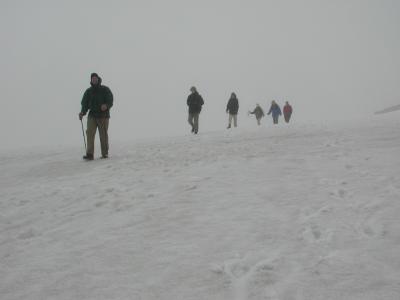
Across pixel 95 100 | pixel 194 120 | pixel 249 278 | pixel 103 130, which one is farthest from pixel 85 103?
pixel 249 278

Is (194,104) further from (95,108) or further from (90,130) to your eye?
(90,130)

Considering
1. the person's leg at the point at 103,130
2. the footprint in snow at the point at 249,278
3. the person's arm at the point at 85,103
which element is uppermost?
the person's arm at the point at 85,103

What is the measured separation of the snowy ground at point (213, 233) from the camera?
3305 millimetres

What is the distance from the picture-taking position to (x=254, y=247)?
390 centimetres

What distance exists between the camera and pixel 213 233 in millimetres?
4309

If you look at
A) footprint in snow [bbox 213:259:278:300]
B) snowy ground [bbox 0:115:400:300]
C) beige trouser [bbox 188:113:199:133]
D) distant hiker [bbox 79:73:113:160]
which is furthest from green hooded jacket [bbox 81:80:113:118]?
footprint in snow [bbox 213:259:278:300]

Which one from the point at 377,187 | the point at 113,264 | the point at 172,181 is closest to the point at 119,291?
the point at 113,264

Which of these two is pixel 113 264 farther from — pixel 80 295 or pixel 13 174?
pixel 13 174

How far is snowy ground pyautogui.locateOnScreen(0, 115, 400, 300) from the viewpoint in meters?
3.30

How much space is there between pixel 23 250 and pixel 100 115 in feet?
22.9

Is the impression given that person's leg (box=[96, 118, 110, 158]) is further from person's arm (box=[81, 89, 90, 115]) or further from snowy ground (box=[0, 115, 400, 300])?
snowy ground (box=[0, 115, 400, 300])

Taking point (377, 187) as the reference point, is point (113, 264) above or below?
→ below

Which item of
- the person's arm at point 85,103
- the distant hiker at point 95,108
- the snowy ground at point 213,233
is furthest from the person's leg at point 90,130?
the snowy ground at point 213,233

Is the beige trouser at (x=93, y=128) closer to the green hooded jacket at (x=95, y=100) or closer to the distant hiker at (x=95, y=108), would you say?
the distant hiker at (x=95, y=108)
